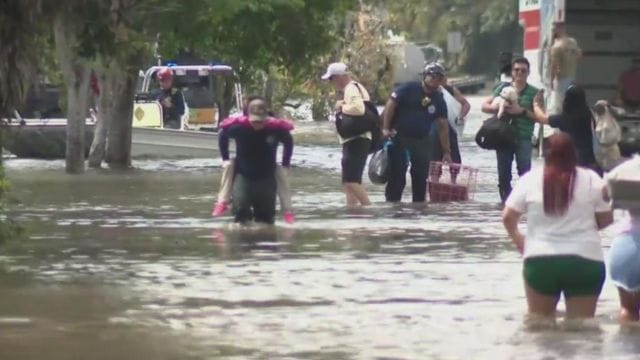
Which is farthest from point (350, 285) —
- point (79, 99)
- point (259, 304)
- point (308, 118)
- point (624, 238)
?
point (308, 118)

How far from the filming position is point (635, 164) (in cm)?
1073

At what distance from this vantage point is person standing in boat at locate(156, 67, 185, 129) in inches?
1421

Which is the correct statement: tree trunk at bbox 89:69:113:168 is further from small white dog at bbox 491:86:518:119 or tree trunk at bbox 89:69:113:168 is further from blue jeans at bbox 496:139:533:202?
small white dog at bbox 491:86:518:119

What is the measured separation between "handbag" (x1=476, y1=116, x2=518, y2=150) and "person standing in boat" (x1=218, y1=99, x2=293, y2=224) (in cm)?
322

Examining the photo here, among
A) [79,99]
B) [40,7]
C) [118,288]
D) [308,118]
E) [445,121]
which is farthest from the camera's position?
[308,118]

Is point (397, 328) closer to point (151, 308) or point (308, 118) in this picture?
point (151, 308)

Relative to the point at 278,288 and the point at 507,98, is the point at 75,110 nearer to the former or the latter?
the point at 507,98

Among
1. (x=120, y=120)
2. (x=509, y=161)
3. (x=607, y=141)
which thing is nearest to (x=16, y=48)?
(x=509, y=161)

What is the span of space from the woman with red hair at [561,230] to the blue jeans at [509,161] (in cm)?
884

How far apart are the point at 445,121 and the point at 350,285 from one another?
737cm

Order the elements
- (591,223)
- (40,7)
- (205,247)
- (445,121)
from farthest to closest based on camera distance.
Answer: (445,121) < (205,247) < (40,7) < (591,223)

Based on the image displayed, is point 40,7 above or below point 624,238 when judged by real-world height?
above

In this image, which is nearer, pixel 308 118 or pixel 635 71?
pixel 635 71

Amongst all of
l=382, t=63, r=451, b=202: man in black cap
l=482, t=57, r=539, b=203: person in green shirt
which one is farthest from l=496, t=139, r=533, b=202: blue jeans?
l=382, t=63, r=451, b=202: man in black cap
